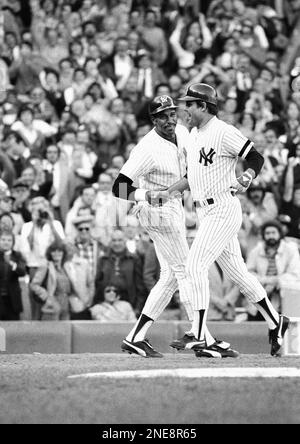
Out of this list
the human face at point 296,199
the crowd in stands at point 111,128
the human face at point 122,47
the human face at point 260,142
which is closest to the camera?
the crowd in stands at point 111,128

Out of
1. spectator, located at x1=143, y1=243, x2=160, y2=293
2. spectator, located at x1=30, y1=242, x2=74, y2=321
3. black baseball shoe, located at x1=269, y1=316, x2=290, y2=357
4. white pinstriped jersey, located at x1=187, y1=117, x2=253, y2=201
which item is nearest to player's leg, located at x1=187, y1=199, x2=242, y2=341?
white pinstriped jersey, located at x1=187, y1=117, x2=253, y2=201

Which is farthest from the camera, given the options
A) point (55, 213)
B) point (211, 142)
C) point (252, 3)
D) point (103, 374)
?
point (252, 3)

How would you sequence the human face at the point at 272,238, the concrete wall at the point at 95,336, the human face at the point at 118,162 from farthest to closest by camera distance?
the human face at the point at 118,162 < the human face at the point at 272,238 < the concrete wall at the point at 95,336

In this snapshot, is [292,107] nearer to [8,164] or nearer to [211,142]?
[8,164]

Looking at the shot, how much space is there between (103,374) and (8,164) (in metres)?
7.68

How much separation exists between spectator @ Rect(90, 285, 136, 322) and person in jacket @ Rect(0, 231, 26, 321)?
2.90 ft

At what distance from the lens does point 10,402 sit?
7.06 metres

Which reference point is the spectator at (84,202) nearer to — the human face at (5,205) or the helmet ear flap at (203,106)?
the human face at (5,205)

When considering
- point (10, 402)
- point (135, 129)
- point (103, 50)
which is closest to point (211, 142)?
point (10, 402)

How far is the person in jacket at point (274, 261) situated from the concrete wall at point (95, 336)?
0.67 metres

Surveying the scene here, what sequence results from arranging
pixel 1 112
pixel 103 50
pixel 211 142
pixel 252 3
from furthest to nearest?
pixel 252 3
pixel 103 50
pixel 1 112
pixel 211 142

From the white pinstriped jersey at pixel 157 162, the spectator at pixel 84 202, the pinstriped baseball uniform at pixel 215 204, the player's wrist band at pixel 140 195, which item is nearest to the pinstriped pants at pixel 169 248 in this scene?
the player's wrist band at pixel 140 195

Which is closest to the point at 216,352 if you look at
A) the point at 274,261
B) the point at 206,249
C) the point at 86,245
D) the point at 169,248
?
the point at 206,249

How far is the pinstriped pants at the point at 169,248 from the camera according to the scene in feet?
31.9
